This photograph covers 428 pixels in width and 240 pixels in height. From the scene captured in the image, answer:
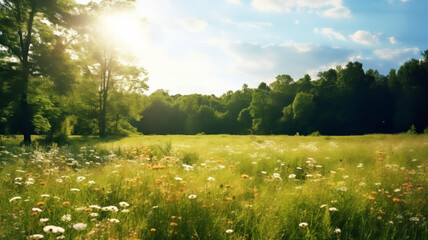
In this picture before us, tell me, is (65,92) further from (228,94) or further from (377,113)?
(228,94)

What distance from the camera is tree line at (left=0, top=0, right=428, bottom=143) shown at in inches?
662

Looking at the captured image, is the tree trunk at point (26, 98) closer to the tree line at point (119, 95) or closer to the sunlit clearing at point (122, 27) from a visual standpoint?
the tree line at point (119, 95)

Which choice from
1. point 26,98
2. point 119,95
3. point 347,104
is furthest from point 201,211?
point 347,104

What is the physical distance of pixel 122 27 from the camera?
68.8ft

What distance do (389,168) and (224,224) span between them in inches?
216

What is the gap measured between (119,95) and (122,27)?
1283 cm

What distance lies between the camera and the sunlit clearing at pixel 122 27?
19125mm

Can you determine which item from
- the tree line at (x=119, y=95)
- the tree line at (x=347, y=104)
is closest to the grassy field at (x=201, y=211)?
the tree line at (x=119, y=95)

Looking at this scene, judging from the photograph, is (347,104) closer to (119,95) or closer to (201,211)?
(119,95)

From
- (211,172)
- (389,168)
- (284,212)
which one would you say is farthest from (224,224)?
(389,168)

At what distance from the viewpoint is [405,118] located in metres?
43.0

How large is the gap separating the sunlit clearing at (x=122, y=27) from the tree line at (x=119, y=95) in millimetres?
553

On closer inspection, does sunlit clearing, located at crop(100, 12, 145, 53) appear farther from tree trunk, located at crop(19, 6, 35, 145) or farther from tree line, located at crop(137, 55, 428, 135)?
tree line, located at crop(137, 55, 428, 135)

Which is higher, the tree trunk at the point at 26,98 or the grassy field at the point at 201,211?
the tree trunk at the point at 26,98
